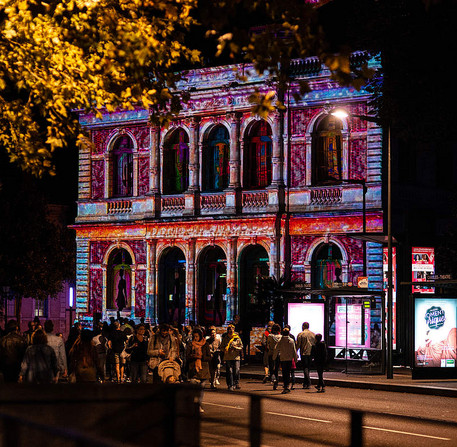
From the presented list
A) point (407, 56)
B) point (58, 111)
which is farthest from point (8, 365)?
point (407, 56)

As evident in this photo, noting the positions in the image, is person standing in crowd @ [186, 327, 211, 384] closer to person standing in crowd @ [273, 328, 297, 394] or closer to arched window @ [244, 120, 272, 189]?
person standing in crowd @ [273, 328, 297, 394]

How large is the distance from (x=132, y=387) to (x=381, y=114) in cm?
2339

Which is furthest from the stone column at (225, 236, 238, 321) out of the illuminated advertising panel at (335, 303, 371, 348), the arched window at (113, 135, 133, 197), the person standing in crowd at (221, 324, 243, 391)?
the person standing in crowd at (221, 324, 243, 391)

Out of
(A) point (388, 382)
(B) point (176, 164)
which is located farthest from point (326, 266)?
(A) point (388, 382)

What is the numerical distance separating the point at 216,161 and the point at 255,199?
3.03 metres

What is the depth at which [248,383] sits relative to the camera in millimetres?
29016

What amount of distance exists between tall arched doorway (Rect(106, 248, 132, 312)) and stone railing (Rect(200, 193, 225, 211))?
4.64 m

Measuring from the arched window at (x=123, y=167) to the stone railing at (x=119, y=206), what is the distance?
1.36ft

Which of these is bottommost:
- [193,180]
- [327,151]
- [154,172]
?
[193,180]

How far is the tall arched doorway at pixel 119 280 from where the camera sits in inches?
1800

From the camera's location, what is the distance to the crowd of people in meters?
17.2

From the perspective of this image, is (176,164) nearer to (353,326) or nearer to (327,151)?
(327,151)

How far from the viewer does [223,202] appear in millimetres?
42938

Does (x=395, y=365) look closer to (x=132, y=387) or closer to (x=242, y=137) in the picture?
(x=242, y=137)
